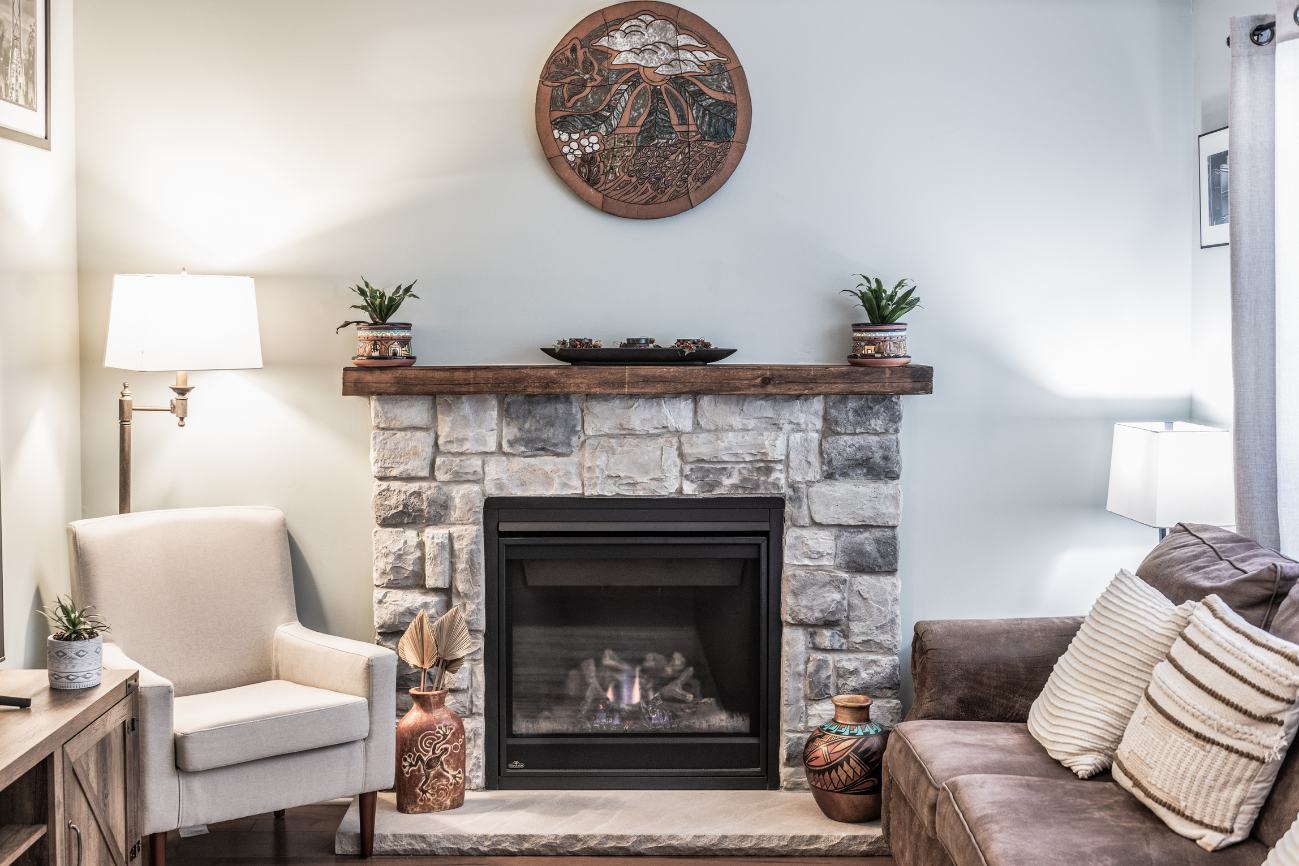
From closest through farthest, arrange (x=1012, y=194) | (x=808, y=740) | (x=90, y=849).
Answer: (x=90, y=849) → (x=808, y=740) → (x=1012, y=194)

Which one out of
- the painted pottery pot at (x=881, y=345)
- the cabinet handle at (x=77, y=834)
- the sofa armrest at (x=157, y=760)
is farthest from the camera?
the painted pottery pot at (x=881, y=345)

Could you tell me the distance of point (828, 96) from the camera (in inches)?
137

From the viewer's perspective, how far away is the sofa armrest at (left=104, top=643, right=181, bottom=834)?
266 centimetres

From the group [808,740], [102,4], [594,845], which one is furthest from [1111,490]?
[102,4]

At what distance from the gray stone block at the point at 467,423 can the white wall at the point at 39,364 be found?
3.73 feet

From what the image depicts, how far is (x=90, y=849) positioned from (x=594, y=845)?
1268mm

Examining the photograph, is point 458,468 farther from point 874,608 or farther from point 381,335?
point 874,608

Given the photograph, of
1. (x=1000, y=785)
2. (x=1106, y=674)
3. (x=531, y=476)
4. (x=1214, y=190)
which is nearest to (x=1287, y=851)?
(x=1000, y=785)

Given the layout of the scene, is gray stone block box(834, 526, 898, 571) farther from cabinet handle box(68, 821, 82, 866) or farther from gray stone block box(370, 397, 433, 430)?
cabinet handle box(68, 821, 82, 866)

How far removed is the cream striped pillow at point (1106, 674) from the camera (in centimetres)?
244

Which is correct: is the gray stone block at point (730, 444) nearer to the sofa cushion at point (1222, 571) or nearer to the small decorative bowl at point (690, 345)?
the small decorative bowl at point (690, 345)

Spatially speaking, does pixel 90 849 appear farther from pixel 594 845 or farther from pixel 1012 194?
pixel 1012 194

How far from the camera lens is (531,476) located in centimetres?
336

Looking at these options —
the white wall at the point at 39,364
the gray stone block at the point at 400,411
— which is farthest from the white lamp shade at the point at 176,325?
the gray stone block at the point at 400,411
